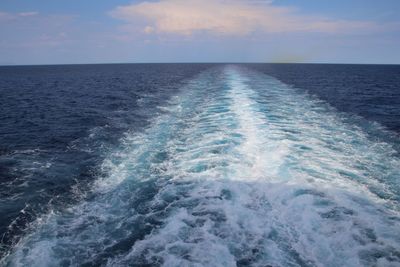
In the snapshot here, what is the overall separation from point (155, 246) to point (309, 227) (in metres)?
4.46

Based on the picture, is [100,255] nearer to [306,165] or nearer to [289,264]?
[289,264]

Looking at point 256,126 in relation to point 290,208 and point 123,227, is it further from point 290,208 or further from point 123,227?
point 123,227

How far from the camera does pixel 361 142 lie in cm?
1600

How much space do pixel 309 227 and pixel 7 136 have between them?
61.6 feet

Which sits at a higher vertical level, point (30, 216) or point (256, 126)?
point (256, 126)

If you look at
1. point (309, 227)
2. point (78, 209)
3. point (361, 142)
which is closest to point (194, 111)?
point (361, 142)

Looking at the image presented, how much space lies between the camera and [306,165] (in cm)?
1262

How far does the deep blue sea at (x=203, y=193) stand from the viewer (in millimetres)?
7668

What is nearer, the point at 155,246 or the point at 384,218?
the point at 155,246

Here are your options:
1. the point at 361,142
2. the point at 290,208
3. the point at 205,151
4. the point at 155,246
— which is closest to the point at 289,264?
the point at 290,208

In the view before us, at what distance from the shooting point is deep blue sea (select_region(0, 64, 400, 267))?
7.67m

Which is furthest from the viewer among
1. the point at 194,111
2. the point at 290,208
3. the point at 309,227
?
the point at 194,111

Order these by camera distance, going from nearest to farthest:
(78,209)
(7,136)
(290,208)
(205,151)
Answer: (290,208) → (78,209) → (205,151) → (7,136)

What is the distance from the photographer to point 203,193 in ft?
34.8
